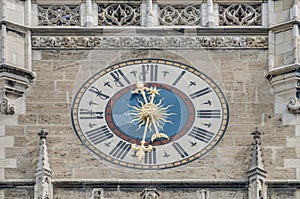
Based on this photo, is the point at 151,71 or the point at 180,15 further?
the point at 180,15

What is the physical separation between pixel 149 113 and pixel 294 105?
6.62 feet

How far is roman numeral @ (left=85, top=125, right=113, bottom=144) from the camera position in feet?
111

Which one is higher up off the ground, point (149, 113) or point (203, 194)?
point (149, 113)

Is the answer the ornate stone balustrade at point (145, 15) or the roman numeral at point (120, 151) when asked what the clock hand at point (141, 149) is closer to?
the roman numeral at point (120, 151)

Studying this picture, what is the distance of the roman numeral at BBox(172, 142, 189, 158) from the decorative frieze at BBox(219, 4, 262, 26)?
2.17 m

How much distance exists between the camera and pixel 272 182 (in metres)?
33.3

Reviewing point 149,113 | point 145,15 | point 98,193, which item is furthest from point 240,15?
point 98,193

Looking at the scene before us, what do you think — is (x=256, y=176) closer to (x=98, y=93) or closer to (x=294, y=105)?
(x=294, y=105)

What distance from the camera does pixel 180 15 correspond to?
35125mm

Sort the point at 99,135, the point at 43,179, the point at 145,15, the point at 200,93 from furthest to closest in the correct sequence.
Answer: the point at 145,15 < the point at 200,93 < the point at 99,135 < the point at 43,179

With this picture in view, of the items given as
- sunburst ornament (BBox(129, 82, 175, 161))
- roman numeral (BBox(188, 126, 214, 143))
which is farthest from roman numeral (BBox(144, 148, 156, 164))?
roman numeral (BBox(188, 126, 214, 143))

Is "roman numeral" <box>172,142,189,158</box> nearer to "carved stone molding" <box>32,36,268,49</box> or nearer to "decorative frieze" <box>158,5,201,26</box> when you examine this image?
"carved stone molding" <box>32,36,268,49</box>

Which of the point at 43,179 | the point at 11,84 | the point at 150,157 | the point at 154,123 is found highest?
the point at 11,84

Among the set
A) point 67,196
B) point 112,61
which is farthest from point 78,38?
point 67,196
